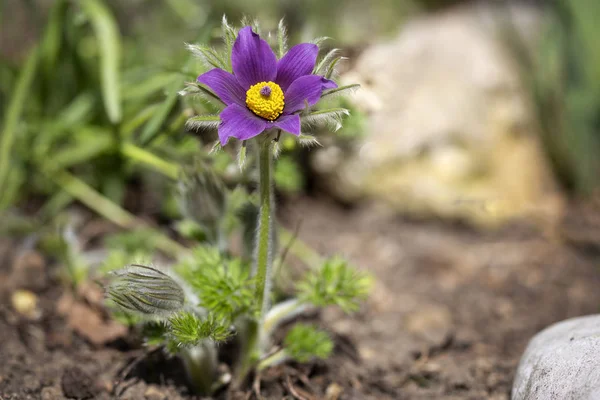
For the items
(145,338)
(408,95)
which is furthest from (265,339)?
(408,95)

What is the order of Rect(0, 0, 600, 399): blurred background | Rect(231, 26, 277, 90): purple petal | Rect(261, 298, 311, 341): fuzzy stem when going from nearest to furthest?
1. Rect(231, 26, 277, 90): purple petal
2. Rect(261, 298, 311, 341): fuzzy stem
3. Rect(0, 0, 600, 399): blurred background

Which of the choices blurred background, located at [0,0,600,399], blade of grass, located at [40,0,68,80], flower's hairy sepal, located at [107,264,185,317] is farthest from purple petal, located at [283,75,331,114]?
blade of grass, located at [40,0,68,80]

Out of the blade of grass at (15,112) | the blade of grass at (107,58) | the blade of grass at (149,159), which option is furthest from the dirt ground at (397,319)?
the blade of grass at (107,58)

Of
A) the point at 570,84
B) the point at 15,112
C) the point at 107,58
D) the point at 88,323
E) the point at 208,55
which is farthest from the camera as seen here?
the point at 570,84

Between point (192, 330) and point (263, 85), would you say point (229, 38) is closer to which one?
point (263, 85)

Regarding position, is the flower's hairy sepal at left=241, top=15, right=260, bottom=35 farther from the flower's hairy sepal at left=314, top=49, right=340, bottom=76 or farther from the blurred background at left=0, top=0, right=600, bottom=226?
the blurred background at left=0, top=0, right=600, bottom=226

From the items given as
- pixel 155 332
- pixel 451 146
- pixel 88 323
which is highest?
pixel 451 146

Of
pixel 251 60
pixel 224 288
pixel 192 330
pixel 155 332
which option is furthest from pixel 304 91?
pixel 155 332
